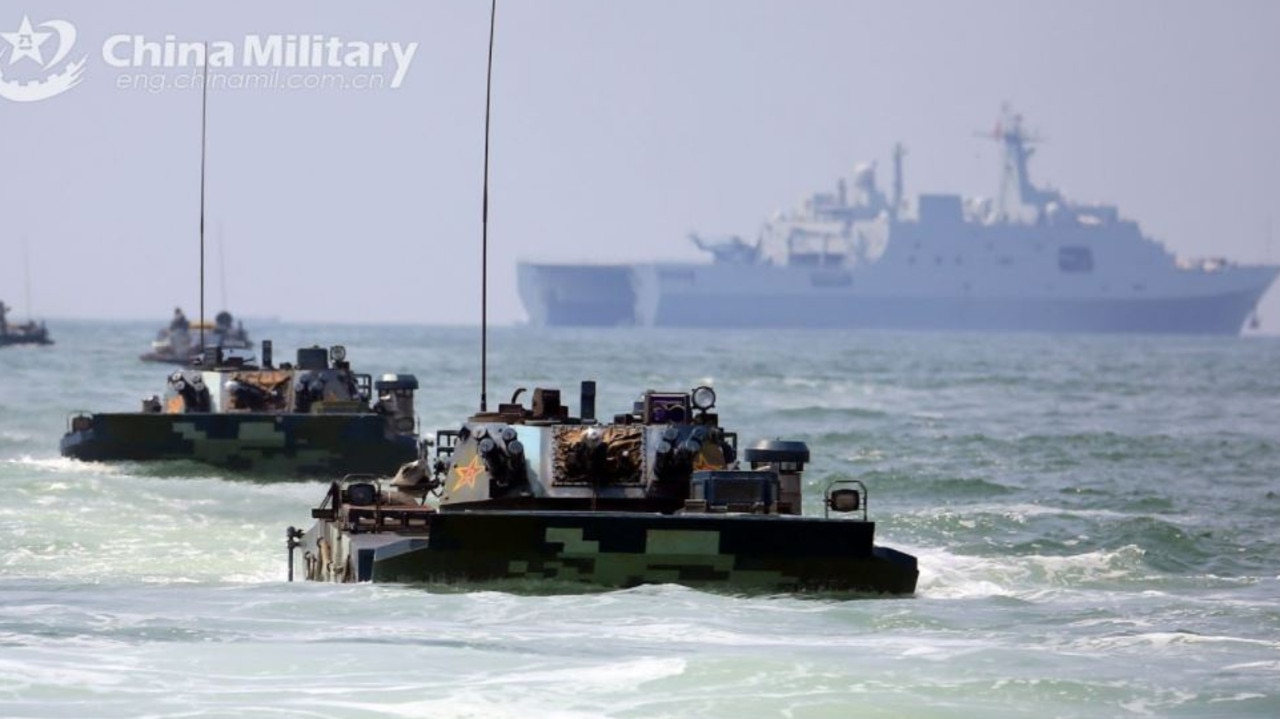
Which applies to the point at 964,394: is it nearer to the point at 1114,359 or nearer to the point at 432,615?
the point at 1114,359

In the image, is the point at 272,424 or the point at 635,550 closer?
the point at 635,550

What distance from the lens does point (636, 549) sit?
2158 cm

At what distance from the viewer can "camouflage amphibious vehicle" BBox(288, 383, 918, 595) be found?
21484mm

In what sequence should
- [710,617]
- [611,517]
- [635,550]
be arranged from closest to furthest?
[710,617] < [611,517] < [635,550]

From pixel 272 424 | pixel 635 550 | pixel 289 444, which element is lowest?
pixel 635 550

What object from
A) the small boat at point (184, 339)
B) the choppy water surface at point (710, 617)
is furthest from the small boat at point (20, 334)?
the choppy water surface at point (710, 617)

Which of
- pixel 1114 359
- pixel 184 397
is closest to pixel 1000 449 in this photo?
pixel 184 397

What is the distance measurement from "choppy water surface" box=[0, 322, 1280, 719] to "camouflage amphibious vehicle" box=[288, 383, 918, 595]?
0.28m

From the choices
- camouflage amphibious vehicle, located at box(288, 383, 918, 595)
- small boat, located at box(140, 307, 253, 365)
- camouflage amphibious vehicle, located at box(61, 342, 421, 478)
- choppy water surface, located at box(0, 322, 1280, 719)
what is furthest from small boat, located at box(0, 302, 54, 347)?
camouflage amphibious vehicle, located at box(288, 383, 918, 595)

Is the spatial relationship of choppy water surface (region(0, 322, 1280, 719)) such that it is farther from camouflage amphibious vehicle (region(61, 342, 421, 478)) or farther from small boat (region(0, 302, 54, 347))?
small boat (region(0, 302, 54, 347))

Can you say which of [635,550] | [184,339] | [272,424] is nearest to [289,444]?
[272,424]

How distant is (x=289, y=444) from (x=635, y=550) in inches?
719

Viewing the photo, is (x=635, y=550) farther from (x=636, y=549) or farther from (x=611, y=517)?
(x=611, y=517)

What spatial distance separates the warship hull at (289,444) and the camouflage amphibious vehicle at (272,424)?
0.05ft
